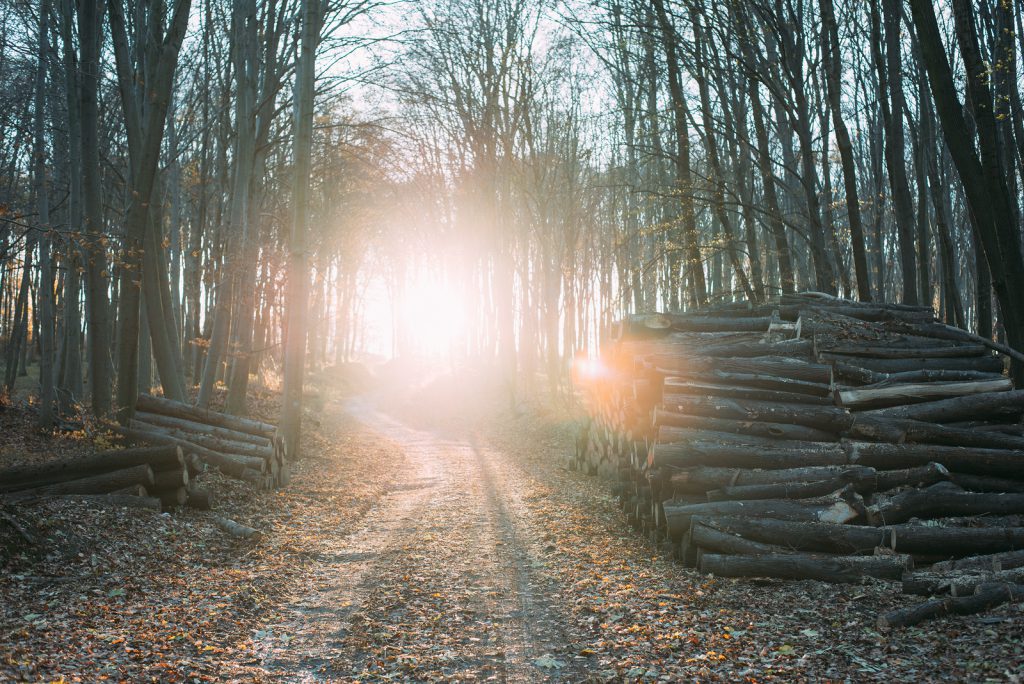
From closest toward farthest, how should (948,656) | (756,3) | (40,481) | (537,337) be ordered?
(948,656), (40,481), (756,3), (537,337)

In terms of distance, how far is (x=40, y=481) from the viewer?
871 centimetres

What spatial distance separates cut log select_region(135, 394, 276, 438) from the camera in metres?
12.8

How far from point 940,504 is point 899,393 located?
5.69ft

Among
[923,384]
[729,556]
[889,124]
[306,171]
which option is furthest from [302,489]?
[889,124]

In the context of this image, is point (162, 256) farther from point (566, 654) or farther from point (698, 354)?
point (566, 654)

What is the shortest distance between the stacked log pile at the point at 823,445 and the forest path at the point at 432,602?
6.46 ft

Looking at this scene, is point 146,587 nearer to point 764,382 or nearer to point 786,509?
point 786,509

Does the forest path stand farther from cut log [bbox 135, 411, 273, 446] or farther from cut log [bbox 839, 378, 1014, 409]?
cut log [bbox 839, 378, 1014, 409]

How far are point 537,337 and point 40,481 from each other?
3317 centimetres

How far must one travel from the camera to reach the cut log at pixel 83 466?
8609mm

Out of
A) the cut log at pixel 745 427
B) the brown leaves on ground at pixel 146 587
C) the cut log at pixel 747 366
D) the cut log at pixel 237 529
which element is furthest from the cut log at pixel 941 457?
the cut log at pixel 237 529

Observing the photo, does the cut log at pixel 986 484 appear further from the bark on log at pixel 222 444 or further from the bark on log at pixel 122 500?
the bark on log at pixel 222 444

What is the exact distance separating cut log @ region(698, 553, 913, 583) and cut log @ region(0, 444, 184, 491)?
22.9 feet

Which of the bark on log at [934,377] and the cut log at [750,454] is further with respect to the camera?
the bark on log at [934,377]
